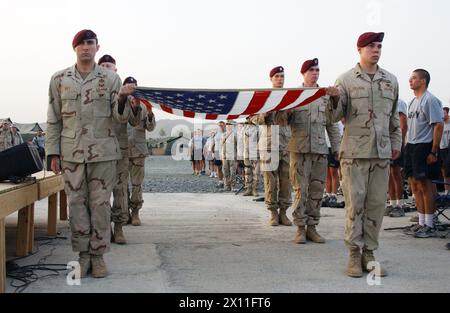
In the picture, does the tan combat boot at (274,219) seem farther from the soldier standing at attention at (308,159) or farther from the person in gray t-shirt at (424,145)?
the person in gray t-shirt at (424,145)

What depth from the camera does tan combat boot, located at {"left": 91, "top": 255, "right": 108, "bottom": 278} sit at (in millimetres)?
4258

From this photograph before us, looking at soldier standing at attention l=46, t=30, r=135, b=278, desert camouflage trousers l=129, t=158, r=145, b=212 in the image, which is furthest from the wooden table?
desert camouflage trousers l=129, t=158, r=145, b=212

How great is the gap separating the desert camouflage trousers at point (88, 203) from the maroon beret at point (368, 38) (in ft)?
8.20

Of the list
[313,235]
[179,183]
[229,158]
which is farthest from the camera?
[179,183]

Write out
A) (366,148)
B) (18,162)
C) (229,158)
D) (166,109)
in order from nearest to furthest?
1. (366,148)
2. (18,162)
3. (166,109)
4. (229,158)

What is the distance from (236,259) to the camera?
4.99 meters

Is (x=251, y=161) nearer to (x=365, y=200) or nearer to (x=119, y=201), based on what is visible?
(x=119, y=201)

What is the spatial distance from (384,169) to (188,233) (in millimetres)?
2992

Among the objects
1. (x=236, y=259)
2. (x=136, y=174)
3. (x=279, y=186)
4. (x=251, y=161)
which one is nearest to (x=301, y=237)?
(x=236, y=259)

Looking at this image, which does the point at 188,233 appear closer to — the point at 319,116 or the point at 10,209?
the point at 319,116

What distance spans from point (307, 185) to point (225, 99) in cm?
151

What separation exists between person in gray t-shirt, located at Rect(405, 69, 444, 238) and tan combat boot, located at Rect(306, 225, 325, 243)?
1345 millimetres

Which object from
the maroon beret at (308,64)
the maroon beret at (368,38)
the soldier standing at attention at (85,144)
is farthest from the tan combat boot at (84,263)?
the maroon beret at (308,64)
